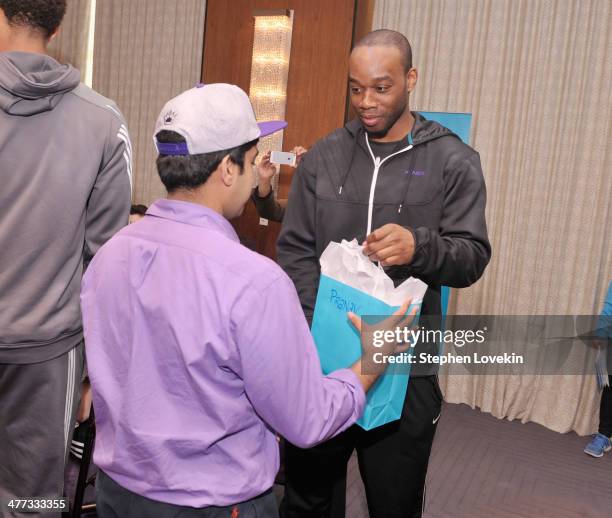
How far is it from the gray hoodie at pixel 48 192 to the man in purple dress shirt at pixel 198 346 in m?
0.47

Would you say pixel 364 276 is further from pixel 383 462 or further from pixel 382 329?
pixel 383 462

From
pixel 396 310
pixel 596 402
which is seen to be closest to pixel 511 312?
pixel 596 402

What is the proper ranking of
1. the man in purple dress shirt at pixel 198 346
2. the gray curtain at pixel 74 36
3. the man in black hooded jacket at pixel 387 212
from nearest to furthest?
1. the man in purple dress shirt at pixel 198 346
2. the man in black hooded jacket at pixel 387 212
3. the gray curtain at pixel 74 36

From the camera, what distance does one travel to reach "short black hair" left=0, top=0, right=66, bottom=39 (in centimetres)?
155

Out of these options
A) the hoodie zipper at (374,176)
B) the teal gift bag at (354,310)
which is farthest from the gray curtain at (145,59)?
Result: the teal gift bag at (354,310)

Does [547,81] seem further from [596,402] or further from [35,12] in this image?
[35,12]

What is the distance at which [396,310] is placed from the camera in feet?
4.13

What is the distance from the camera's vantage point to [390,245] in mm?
1394

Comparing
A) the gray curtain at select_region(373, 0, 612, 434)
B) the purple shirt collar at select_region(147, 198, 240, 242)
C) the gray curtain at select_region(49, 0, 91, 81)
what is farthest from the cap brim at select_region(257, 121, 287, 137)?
the gray curtain at select_region(49, 0, 91, 81)

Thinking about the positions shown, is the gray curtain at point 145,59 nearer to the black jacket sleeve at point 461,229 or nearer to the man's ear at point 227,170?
the black jacket sleeve at point 461,229

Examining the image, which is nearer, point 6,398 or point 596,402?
point 6,398

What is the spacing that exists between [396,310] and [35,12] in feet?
3.83

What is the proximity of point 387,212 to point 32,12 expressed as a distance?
3.42 feet

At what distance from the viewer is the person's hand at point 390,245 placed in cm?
138
